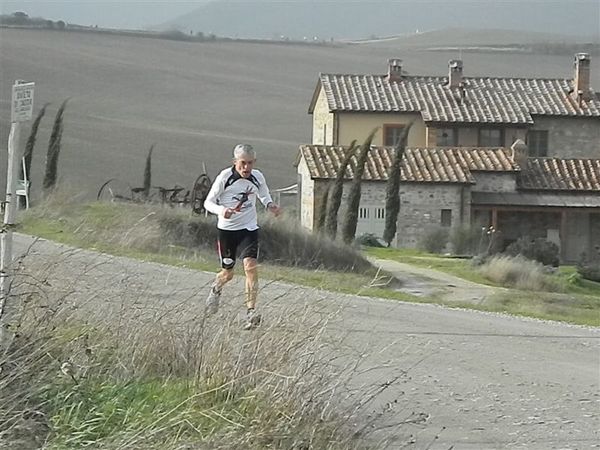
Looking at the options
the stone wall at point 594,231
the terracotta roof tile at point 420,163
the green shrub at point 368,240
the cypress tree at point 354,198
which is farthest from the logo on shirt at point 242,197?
the stone wall at point 594,231

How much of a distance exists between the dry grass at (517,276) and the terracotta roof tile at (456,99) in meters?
20.5

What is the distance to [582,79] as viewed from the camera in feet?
174

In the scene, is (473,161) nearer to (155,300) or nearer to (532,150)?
(532,150)

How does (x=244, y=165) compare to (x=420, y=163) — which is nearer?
(x=244, y=165)

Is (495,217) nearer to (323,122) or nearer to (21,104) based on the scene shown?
(323,122)

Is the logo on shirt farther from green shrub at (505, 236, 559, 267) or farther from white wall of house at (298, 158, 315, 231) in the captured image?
white wall of house at (298, 158, 315, 231)

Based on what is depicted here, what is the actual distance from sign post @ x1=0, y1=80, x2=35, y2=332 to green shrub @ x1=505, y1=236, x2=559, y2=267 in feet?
98.4

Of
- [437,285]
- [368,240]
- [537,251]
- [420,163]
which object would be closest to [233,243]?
[437,285]

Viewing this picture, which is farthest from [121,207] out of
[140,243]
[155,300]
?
[155,300]

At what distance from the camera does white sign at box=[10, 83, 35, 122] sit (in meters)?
7.73

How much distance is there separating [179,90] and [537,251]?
60.1 m

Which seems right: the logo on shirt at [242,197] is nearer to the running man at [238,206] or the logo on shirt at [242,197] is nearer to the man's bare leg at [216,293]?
the running man at [238,206]

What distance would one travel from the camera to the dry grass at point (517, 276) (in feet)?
91.1

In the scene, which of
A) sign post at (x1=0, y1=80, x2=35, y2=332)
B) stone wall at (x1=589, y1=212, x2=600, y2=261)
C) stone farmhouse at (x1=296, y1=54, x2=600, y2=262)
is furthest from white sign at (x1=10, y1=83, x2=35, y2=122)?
stone wall at (x1=589, y1=212, x2=600, y2=261)
